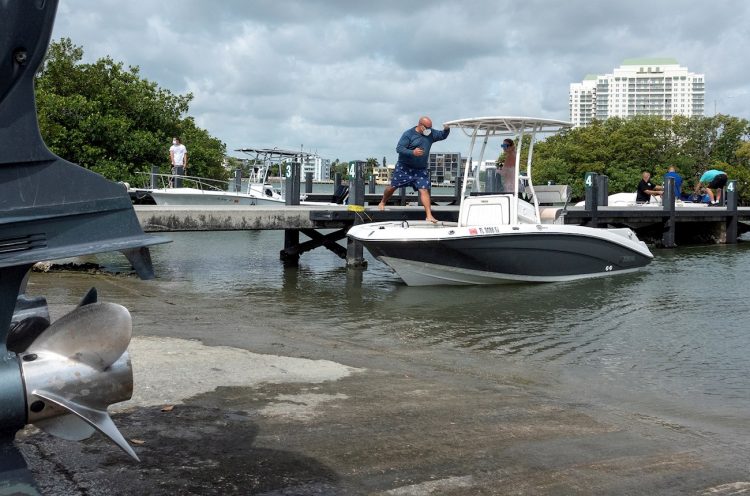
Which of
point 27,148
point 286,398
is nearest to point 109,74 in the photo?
point 286,398

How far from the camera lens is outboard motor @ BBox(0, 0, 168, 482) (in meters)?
2.53

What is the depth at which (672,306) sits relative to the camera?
12.9 m

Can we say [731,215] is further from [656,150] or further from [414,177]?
[656,150]

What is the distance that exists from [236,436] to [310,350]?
126 inches

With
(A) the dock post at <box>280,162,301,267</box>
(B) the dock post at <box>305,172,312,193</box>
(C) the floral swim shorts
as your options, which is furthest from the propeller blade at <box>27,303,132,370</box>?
(B) the dock post at <box>305,172,312,193</box>

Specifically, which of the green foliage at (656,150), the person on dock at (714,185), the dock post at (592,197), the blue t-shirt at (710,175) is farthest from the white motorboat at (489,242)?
the green foliage at (656,150)

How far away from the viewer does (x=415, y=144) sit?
1523cm

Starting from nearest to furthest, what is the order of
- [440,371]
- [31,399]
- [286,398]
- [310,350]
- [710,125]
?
[31,399] → [286,398] → [440,371] → [310,350] → [710,125]

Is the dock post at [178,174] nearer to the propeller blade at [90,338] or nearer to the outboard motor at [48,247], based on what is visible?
the outboard motor at [48,247]

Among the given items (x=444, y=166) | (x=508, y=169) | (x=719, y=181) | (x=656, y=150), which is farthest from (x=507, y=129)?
(x=656, y=150)

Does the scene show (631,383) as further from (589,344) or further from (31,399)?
(31,399)

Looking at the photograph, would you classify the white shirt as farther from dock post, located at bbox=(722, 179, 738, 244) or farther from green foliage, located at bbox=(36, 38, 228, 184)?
dock post, located at bbox=(722, 179, 738, 244)

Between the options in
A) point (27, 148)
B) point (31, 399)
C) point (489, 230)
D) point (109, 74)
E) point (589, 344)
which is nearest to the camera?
A: point (31, 399)

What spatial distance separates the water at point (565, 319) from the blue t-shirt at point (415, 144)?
2241mm
